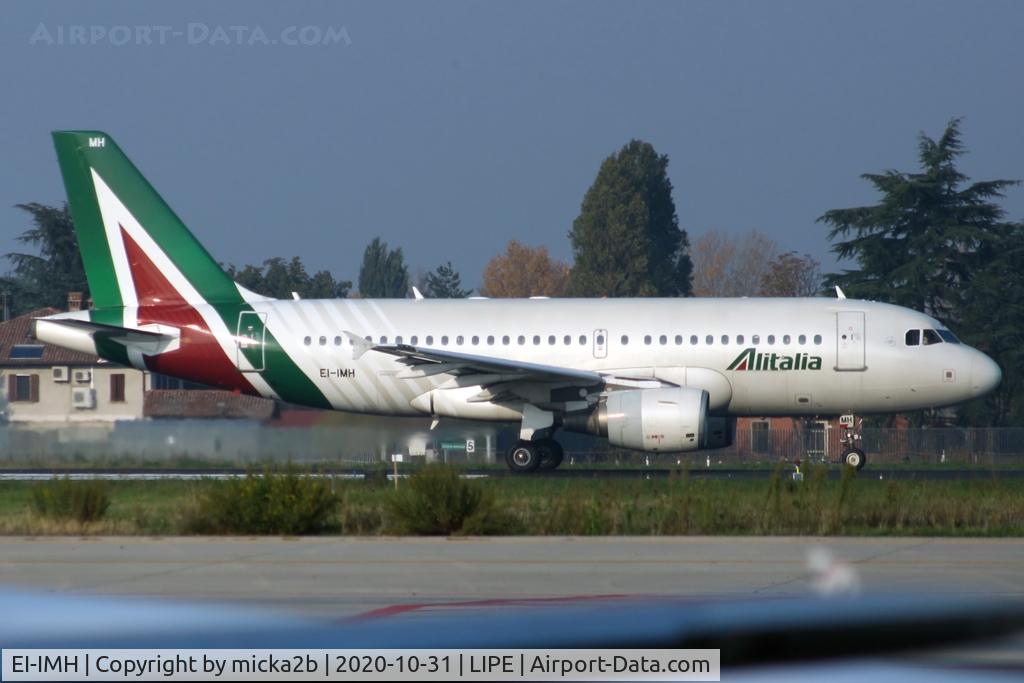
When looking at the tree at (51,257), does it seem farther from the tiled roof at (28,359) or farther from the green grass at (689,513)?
the green grass at (689,513)

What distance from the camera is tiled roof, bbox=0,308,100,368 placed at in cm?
4585

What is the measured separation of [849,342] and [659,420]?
4398 millimetres

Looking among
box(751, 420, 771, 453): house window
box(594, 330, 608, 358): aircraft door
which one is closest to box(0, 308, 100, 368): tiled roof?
box(594, 330, 608, 358): aircraft door

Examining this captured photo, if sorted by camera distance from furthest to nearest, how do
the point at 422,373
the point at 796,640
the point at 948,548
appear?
the point at 422,373, the point at 948,548, the point at 796,640

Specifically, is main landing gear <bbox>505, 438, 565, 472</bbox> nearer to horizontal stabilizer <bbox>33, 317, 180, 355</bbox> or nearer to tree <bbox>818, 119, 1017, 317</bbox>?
horizontal stabilizer <bbox>33, 317, 180, 355</bbox>

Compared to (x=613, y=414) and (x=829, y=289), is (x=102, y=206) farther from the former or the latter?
(x=829, y=289)

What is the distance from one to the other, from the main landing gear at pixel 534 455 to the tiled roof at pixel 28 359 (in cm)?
1260

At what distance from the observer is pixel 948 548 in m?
15.1

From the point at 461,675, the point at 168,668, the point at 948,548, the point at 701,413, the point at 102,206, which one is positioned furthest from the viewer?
the point at 102,206

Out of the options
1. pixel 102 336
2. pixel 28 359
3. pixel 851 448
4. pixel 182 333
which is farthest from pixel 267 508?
pixel 28 359

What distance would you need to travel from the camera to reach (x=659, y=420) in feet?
88.8

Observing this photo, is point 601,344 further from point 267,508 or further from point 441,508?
point 267,508

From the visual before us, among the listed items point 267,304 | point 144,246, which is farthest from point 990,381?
point 144,246

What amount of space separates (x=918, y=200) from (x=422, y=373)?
32.3 m
